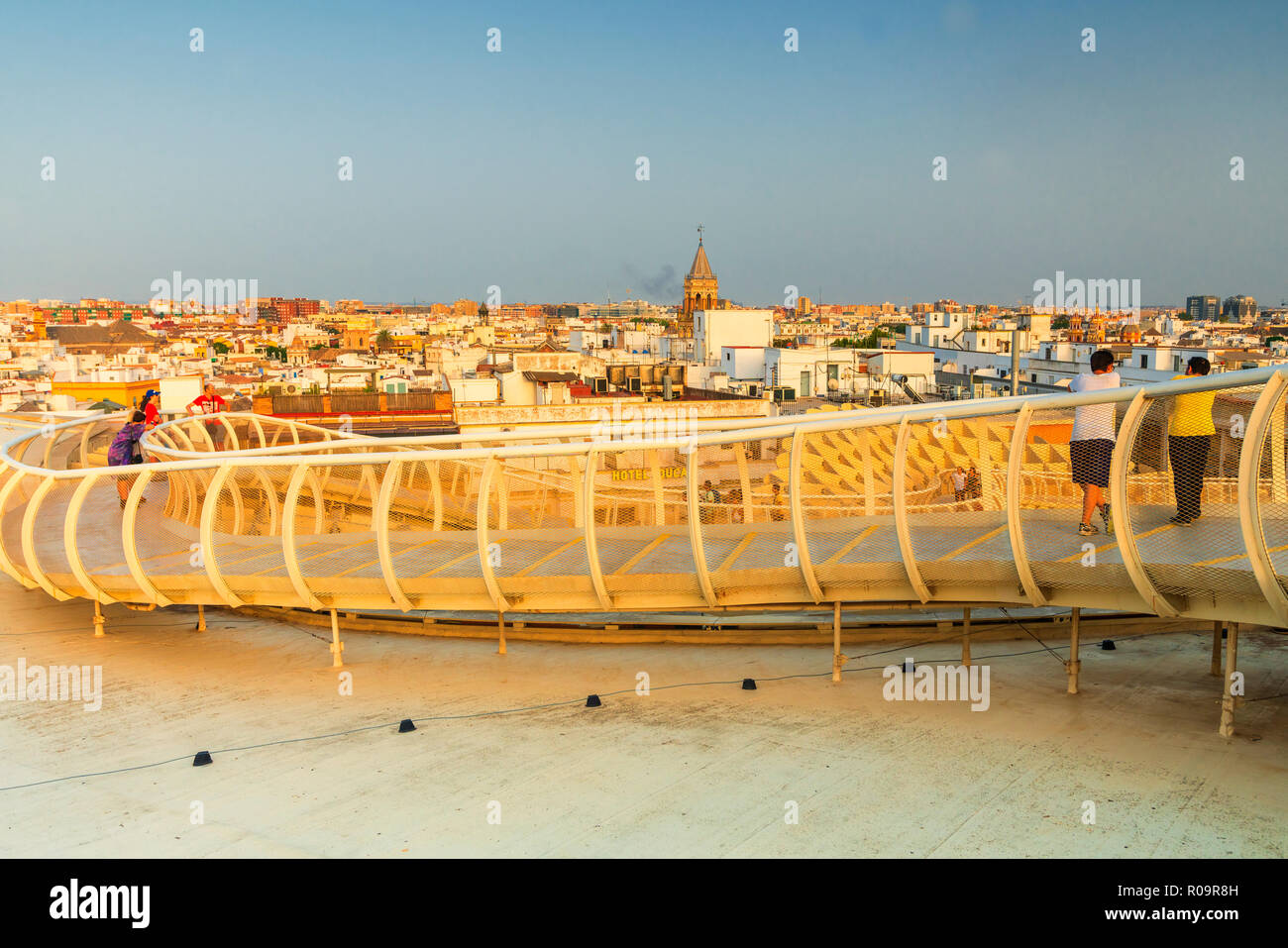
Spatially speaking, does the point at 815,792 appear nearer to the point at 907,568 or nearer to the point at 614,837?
the point at 614,837

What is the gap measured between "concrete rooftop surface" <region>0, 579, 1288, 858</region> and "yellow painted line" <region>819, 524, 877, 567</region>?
1.40m

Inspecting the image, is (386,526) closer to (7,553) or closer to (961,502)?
(961,502)

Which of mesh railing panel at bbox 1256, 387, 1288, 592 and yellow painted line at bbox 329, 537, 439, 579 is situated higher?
mesh railing panel at bbox 1256, 387, 1288, 592

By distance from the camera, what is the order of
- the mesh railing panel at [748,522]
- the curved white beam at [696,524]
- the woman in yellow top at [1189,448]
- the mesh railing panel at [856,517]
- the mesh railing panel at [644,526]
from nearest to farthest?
the woman in yellow top at [1189,448] → the mesh railing panel at [856,517] → the curved white beam at [696,524] → the mesh railing panel at [748,522] → the mesh railing panel at [644,526]

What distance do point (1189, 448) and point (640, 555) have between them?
4.89 m

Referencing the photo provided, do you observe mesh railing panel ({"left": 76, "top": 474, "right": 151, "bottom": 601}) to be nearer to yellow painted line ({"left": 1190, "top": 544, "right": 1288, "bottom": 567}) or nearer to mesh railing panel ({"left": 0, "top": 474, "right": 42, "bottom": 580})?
mesh railing panel ({"left": 0, "top": 474, "right": 42, "bottom": 580})

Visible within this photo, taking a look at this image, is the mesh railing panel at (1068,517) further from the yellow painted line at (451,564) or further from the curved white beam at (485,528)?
the yellow painted line at (451,564)

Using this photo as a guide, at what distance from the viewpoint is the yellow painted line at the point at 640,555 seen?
364 inches

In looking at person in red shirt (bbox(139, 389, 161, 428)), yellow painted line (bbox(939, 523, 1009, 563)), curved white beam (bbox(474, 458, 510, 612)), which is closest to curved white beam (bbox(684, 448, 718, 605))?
curved white beam (bbox(474, 458, 510, 612))

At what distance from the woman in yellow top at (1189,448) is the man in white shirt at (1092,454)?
1.50 feet

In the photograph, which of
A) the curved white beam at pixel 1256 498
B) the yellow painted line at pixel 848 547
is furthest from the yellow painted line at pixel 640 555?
the curved white beam at pixel 1256 498

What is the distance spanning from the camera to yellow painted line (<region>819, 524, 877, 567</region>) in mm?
8542
